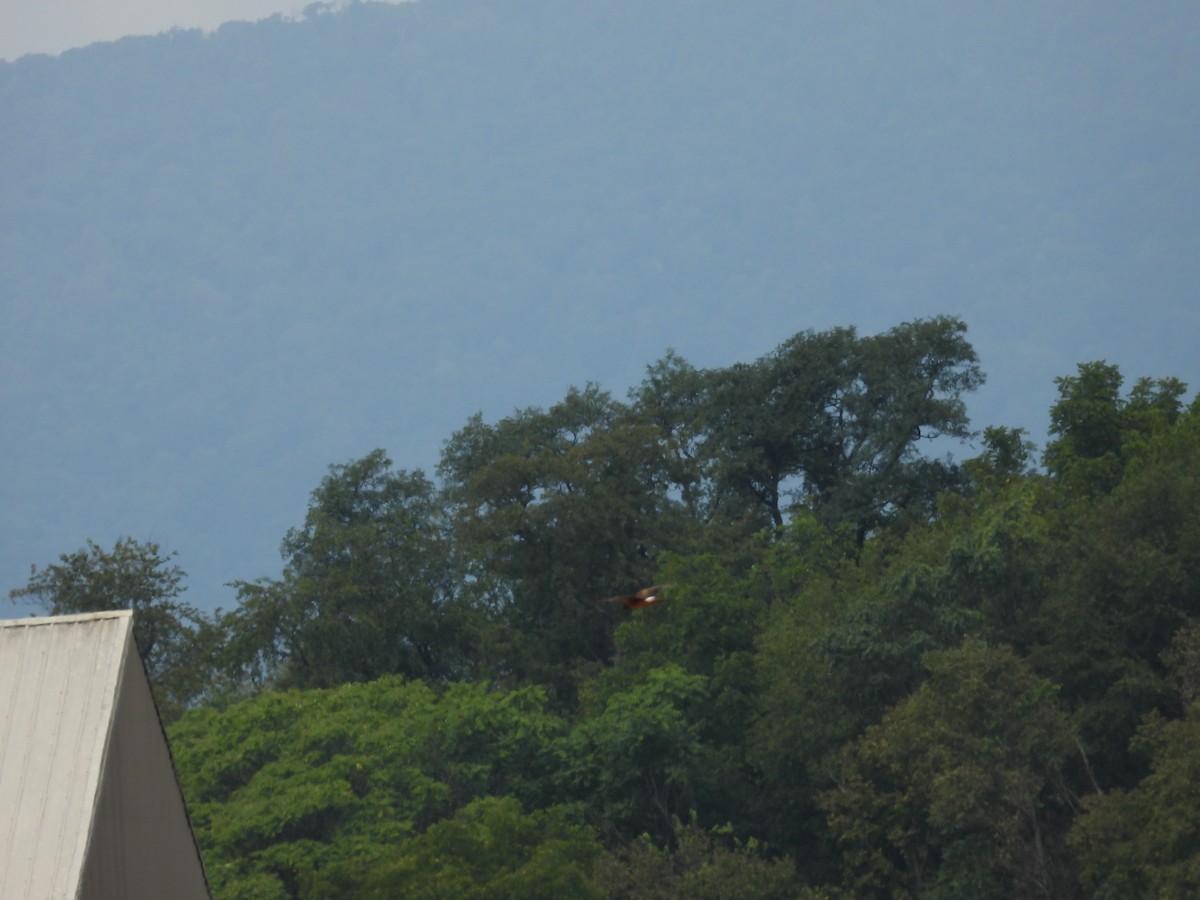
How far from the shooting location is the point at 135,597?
2288 inches

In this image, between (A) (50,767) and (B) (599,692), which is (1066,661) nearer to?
→ (B) (599,692)

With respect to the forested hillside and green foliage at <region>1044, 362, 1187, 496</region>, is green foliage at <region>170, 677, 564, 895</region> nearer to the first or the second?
the forested hillside

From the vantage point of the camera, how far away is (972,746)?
3494cm

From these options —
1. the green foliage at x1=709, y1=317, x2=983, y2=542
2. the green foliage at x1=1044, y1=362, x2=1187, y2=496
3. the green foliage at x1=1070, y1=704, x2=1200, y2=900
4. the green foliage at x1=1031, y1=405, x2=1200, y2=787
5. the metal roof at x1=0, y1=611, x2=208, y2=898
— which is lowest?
the green foliage at x1=1070, y1=704, x2=1200, y2=900

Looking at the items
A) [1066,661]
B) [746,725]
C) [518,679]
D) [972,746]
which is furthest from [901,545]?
[518,679]

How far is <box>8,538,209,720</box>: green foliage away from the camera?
188ft

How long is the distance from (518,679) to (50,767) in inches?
1946

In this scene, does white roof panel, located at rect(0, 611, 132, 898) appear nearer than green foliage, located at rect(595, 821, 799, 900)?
Yes

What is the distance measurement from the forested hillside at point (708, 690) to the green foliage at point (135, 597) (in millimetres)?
103

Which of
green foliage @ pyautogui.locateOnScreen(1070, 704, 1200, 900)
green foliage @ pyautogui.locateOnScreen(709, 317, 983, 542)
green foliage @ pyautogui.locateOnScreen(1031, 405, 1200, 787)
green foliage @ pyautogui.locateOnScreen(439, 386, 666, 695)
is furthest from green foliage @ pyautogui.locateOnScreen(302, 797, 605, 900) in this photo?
Result: green foliage @ pyautogui.locateOnScreen(709, 317, 983, 542)

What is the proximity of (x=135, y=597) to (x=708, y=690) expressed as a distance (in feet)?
70.6

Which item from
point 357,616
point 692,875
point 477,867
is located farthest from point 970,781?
point 357,616

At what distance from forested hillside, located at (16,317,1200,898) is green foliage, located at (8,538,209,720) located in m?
0.10

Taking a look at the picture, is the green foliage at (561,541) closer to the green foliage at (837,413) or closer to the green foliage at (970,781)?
the green foliage at (837,413)
